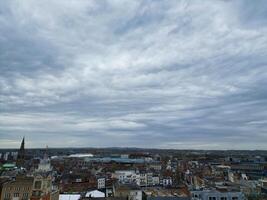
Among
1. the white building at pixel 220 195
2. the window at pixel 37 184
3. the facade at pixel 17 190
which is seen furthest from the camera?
the white building at pixel 220 195

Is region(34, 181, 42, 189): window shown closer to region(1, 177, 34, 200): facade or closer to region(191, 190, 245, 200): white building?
region(1, 177, 34, 200): facade

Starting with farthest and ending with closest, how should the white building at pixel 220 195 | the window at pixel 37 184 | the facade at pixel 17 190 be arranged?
1. the white building at pixel 220 195
2. the window at pixel 37 184
3. the facade at pixel 17 190

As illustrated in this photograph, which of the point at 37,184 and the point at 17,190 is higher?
the point at 37,184

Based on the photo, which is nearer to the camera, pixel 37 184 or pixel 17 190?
pixel 17 190

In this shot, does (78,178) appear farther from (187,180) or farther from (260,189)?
(260,189)

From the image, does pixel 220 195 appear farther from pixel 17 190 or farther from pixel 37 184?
pixel 17 190

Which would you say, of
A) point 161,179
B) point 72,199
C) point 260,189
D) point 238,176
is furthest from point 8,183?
point 238,176

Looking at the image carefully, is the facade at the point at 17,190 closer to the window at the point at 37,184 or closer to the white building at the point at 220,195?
the window at the point at 37,184

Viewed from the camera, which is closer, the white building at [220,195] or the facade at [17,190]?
the facade at [17,190]

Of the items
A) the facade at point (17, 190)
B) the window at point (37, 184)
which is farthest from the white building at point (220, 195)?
the facade at point (17, 190)

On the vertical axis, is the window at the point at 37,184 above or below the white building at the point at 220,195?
above

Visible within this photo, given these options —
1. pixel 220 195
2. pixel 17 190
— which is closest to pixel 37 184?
pixel 17 190
